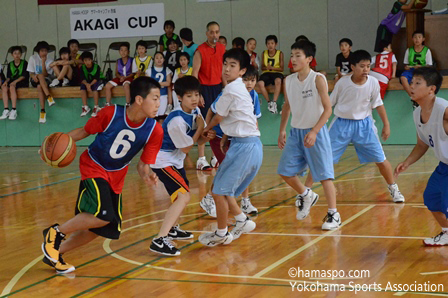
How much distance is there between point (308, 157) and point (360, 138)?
1.14m

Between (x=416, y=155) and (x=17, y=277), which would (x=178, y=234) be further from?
(x=416, y=155)

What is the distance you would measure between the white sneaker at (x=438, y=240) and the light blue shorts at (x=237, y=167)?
1.31 metres

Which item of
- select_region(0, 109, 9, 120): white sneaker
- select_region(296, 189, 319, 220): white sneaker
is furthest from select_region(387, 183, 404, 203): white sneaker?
select_region(0, 109, 9, 120): white sneaker

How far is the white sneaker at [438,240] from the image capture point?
189 inches

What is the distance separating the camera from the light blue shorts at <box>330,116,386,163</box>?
6633 mm

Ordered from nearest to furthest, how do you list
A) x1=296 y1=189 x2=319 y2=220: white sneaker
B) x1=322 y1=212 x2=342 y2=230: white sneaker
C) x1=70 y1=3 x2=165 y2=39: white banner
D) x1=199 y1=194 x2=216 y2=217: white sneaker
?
x1=322 y1=212 x2=342 y2=230: white sneaker < x1=296 y1=189 x2=319 y2=220: white sneaker < x1=199 y1=194 x2=216 y2=217: white sneaker < x1=70 y1=3 x2=165 y2=39: white banner

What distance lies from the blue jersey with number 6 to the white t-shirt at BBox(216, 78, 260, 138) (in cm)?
69

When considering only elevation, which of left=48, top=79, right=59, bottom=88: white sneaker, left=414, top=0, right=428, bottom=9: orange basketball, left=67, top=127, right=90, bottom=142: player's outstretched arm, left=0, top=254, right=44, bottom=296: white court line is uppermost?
left=414, top=0, right=428, bottom=9: orange basketball

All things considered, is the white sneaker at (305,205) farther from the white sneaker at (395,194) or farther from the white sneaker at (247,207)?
the white sneaker at (395,194)

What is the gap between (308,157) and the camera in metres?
5.69

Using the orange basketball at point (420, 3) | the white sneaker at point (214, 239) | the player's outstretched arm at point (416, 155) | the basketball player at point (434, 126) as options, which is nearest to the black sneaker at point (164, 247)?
the white sneaker at point (214, 239)

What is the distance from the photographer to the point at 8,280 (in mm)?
4453

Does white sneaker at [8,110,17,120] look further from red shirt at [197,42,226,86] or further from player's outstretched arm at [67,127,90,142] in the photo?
player's outstretched arm at [67,127,90,142]

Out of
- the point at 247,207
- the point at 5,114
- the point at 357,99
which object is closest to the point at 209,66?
the point at 357,99
